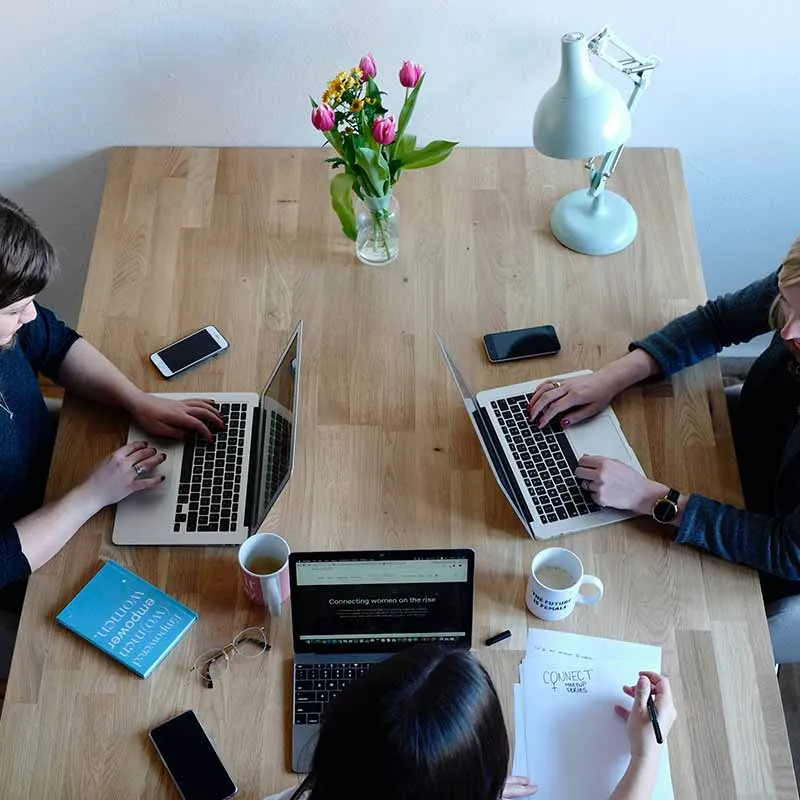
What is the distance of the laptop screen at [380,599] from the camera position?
4.33 ft

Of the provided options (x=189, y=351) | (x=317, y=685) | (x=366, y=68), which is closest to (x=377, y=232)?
(x=366, y=68)

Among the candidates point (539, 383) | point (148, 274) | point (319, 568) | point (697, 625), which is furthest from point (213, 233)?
point (697, 625)

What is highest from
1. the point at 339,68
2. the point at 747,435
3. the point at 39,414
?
the point at 339,68

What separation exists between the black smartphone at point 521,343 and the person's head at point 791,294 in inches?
15.6

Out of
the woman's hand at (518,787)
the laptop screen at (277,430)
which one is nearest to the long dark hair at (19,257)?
the laptop screen at (277,430)

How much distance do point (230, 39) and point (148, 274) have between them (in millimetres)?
477

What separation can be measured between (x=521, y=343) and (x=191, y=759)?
889 millimetres

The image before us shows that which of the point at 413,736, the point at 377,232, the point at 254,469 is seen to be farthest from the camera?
the point at 377,232

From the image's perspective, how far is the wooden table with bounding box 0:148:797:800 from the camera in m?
1.35

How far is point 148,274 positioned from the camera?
1854 millimetres

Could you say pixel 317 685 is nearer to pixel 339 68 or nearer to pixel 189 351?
pixel 189 351

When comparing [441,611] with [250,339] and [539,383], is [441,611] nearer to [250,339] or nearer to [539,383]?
[539,383]

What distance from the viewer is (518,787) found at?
4.19ft

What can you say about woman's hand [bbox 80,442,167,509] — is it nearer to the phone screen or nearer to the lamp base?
the phone screen
